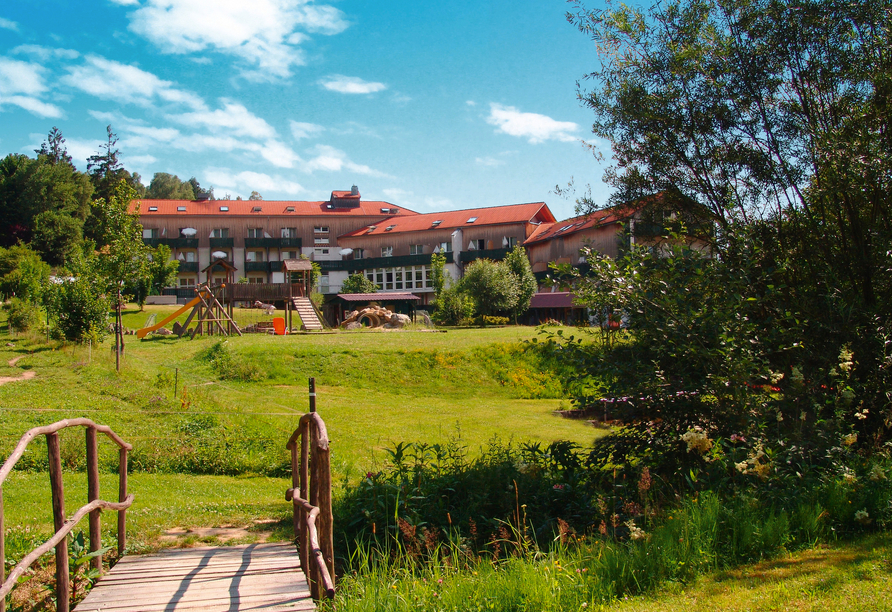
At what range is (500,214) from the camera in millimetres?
59125

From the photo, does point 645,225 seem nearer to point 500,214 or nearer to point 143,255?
point 143,255

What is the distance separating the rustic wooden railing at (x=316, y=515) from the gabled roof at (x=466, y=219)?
171 feet

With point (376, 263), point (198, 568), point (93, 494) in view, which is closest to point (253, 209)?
point (376, 263)

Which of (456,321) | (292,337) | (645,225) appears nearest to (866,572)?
(645,225)

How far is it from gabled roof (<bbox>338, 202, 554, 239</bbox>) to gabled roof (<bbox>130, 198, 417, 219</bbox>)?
4.71m

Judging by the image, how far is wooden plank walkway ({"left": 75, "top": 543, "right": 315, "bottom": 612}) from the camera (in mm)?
4184

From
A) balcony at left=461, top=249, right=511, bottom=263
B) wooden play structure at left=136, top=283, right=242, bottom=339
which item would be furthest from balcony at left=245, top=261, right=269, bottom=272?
wooden play structure at left=136, top=283, right=242, bottom=339

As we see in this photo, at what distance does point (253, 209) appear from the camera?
216 feet

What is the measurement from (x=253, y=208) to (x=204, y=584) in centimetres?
6471

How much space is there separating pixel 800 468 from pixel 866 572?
1.72 metres

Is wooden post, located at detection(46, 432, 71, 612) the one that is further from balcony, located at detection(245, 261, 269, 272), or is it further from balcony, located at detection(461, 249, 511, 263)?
balcony, located at detection(245, 261, 269, 272)

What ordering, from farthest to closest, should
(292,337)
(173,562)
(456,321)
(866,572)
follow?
(456,321), (292,337), (173,562), (866,572)

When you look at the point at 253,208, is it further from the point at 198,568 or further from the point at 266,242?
the point at 198,568

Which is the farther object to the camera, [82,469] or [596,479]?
[82,469]
